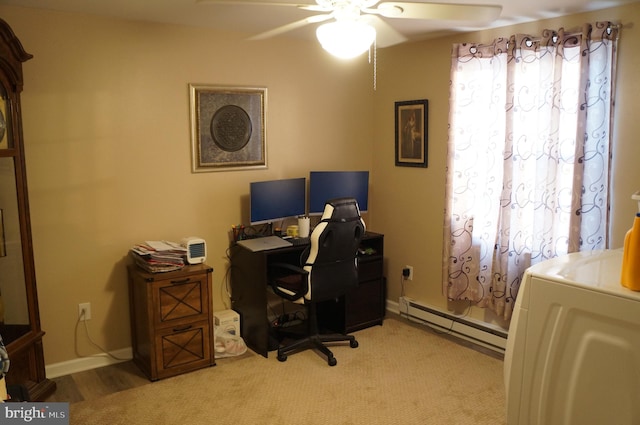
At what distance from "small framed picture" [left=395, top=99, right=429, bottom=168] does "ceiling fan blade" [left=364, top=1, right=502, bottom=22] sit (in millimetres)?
1825

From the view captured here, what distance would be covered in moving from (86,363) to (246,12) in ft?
8.22

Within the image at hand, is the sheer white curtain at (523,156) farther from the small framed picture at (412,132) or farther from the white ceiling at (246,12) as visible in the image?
the small framed picture at (412,132)

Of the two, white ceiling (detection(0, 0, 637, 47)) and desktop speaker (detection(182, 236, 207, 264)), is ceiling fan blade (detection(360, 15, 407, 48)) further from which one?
desktop speaker (detection(182, 236, 207, 264))

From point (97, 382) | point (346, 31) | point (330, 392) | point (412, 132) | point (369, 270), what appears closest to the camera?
point (346, 31)

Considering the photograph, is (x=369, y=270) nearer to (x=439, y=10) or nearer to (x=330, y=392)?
(x=330, y=392)

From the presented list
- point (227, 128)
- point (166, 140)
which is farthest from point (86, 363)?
point (227, 128)

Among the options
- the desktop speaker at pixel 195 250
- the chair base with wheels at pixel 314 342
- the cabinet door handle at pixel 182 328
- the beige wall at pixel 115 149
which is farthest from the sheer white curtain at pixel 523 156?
the cabinet door handle at pixel 182 328

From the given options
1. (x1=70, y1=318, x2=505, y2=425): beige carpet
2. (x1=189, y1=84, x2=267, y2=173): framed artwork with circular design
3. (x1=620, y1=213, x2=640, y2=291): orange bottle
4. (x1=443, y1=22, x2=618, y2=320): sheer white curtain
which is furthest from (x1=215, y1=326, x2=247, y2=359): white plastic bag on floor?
(x1=620, y1=213, x2=640, y2=291): orange bottle

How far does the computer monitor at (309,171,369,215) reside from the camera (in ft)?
13.9

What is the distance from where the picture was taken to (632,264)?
1630 millimetres

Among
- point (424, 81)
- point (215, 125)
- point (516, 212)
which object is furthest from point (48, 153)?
point (516, 212)

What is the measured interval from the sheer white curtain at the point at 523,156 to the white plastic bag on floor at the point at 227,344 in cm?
157

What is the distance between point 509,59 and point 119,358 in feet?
10.9

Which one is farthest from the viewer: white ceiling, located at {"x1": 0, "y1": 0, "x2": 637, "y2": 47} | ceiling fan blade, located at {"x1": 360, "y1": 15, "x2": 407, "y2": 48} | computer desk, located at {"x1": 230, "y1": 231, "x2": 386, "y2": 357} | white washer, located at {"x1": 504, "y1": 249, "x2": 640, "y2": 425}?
computer desk, located at {"x1": 230, "y1": 231, "x2": 386, "y2": 357}
